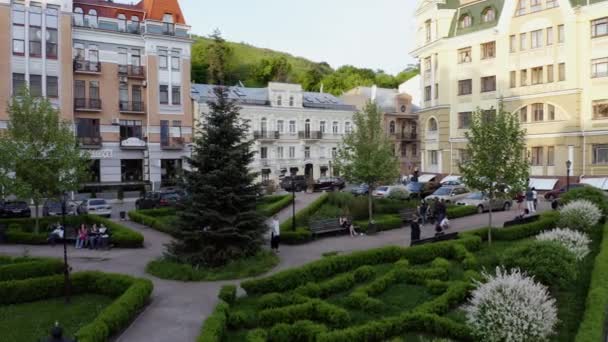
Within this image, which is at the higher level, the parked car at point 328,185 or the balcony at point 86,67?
the balcony at point 86,67

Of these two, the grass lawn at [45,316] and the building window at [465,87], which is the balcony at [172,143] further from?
the grass lawn at [45,316]

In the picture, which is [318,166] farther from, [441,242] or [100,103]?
[441,242]

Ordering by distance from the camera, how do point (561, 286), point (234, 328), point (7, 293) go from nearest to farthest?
point (234, 328)
point (561, 286)
point (7, 293)

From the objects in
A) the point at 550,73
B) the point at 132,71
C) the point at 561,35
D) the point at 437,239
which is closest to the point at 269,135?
the point at 132,71

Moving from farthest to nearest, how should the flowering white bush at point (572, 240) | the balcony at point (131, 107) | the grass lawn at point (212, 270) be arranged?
the balcony at point (131, 107) < the grass lawn at point (212, 270) < the flowering white bush at point (572, 240)

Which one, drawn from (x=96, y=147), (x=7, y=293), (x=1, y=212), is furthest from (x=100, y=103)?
(x=7, y=293)

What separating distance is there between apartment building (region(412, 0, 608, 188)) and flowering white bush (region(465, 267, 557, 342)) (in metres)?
27.7

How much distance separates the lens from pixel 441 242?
64.0ft

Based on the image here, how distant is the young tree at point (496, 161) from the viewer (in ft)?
72.7

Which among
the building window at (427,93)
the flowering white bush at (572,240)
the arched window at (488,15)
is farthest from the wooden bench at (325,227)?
the arched window at (488,15)

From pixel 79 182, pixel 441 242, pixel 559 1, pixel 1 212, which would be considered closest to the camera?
pixel 441 242

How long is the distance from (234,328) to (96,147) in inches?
1485

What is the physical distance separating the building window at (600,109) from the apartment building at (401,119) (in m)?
27.8

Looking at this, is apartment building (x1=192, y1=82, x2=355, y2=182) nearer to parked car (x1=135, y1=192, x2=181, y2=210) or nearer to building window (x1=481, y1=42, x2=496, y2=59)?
parked car (x1=135, y1=192, x2=181, y2=210)
